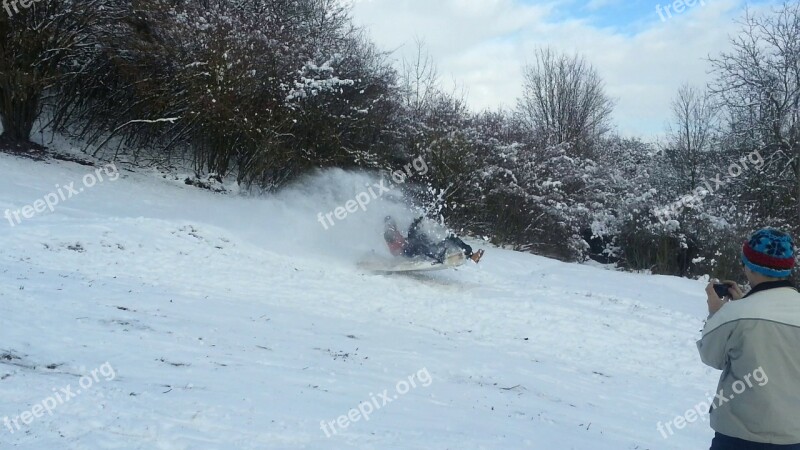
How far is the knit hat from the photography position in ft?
10.6

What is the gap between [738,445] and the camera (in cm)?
314

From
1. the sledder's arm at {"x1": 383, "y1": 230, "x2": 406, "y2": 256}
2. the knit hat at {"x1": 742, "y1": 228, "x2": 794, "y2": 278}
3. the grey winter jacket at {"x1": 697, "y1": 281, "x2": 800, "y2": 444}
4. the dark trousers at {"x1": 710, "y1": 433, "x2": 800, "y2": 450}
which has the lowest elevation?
Answer: the sledder's arm at {"x1": 383, "y1": 230, "x2": 406, "y2": 256}

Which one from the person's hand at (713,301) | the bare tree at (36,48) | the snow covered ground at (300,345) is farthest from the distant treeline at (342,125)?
the person's hand at (713,301)

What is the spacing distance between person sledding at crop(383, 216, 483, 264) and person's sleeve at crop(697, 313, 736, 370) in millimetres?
10424

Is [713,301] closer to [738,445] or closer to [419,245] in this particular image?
[738,445]

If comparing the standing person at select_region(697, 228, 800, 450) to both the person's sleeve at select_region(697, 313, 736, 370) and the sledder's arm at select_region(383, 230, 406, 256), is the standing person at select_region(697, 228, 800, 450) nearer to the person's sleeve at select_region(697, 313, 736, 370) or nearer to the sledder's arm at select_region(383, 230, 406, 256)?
the person's sleeve at select_region(697, 313, 736, 370)

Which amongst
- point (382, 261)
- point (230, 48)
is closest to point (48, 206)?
point (382, 261)

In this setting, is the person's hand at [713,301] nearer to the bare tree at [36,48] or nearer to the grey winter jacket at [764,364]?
the grey winter jacket at [764,364]

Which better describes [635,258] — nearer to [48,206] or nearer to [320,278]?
[320,278]

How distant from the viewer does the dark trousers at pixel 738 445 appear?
3.07 meters

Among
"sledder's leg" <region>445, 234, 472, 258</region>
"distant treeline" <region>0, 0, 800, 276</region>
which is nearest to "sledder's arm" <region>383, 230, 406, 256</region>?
"sledder's leg" <region>445, 234, 472, 258</region>

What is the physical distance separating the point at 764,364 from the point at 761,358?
35 millimetres

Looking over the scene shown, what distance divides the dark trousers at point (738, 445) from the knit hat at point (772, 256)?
33.5 inches

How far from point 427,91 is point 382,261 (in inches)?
819
